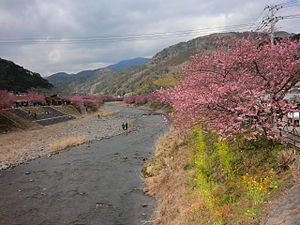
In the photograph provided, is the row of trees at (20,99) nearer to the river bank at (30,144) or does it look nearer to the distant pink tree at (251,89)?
the river bank at (30,144)

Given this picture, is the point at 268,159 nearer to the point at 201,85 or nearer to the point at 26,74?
the point at 201,85

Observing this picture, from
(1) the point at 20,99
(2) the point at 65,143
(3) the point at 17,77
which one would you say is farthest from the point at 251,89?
(3) the point at 17,77

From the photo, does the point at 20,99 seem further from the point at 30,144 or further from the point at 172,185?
the point at 172,185

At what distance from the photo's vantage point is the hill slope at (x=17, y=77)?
118706 mm

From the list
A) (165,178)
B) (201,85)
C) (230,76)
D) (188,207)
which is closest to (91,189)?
(165,178)

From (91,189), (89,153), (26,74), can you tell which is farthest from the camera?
(26,74)


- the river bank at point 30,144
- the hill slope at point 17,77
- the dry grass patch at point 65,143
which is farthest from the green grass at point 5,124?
the hill slope at point 17,77

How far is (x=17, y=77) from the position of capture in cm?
12675

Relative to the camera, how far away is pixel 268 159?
937 cm

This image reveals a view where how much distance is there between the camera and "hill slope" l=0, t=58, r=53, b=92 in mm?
118706

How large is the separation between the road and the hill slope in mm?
106298

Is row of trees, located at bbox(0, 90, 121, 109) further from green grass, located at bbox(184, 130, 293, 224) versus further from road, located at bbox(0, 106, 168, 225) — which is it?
green grass, located at bbox(184, 130, 293, 224)

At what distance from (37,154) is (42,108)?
125ft

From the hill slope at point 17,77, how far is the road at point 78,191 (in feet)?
349
